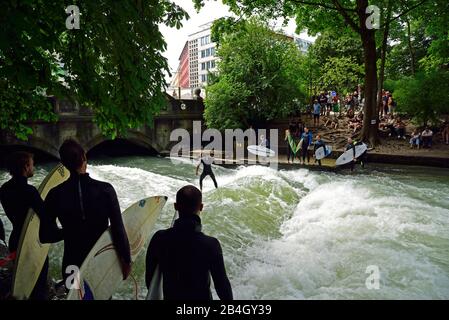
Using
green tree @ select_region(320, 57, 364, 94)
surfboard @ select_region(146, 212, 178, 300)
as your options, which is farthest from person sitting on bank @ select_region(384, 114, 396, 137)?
surfboard @ select_region(146, 212, 178, 300)

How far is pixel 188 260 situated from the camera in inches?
97.5

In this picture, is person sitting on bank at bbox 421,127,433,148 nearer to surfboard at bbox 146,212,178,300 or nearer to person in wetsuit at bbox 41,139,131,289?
person in wetsuit at bbox 41,139,131,289

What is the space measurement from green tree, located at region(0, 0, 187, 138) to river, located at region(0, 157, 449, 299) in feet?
9.61

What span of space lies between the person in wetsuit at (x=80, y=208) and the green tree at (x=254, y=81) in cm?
2091

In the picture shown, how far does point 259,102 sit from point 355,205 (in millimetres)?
15186

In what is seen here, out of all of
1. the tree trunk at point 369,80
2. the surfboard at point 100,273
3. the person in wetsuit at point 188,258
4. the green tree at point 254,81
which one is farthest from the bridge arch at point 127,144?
the person in wetsuit at point 188,258

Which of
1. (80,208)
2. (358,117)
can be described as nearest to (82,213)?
(80,208)

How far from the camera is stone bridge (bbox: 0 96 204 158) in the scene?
73.8 ft

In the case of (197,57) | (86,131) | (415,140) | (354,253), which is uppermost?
(197,57)

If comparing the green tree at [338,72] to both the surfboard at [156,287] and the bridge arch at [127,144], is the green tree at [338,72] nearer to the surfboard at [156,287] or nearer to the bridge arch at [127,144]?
the bridge arch at [127,144]

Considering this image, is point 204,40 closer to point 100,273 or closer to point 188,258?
point 100,273

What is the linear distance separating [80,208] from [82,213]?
5 cm

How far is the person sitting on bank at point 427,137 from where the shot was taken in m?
20.1
